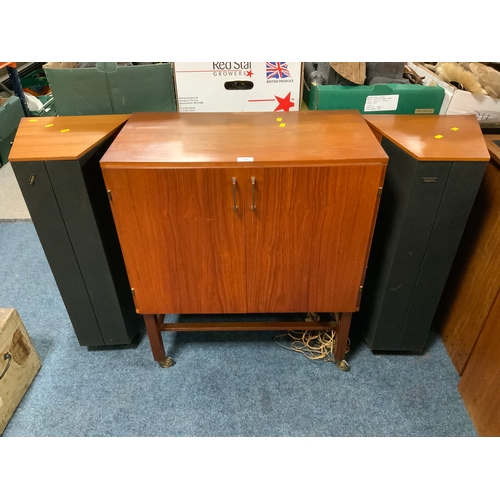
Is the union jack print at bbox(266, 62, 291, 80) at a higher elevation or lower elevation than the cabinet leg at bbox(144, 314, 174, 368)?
higher

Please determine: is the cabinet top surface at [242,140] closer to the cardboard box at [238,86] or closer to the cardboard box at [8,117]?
the cardboard box at [238,86]

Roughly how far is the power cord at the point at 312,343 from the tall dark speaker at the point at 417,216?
0.17 m

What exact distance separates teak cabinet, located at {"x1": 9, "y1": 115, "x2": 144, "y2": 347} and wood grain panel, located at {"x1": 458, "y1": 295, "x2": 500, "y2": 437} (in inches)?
50.9

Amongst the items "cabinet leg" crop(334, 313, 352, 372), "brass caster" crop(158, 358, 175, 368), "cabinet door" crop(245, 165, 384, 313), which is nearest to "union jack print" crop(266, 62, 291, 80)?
"cabinet door" crop(245, 165, 384, 313)

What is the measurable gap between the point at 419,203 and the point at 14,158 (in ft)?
4.04

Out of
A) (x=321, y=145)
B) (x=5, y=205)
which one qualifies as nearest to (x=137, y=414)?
(x=321, y=145)

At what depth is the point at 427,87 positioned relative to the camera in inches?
56.2

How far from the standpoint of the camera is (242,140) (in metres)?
1.21

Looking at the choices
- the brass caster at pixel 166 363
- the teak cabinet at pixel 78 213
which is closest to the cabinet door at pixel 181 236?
the teak cabinet at pixel 78 213

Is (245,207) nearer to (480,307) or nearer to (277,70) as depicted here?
(277,70)

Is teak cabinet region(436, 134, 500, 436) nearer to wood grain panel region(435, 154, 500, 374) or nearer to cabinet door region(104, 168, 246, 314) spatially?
wood grain panel region(435, 154, 500, 374)

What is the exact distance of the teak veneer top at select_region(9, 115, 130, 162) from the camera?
120 cm

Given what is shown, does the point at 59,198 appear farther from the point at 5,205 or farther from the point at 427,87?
the point at 5,205

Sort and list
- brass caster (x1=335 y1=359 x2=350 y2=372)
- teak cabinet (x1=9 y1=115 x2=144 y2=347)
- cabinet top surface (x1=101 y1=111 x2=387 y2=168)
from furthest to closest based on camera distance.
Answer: brass caster (x1=335 y1=359 x2=350 y2=372), teak cabinet (x1=9 y1=115 x2=144 y2=347), cabinet top surface (x1=101 y1=111 x2=387 y2=168)
